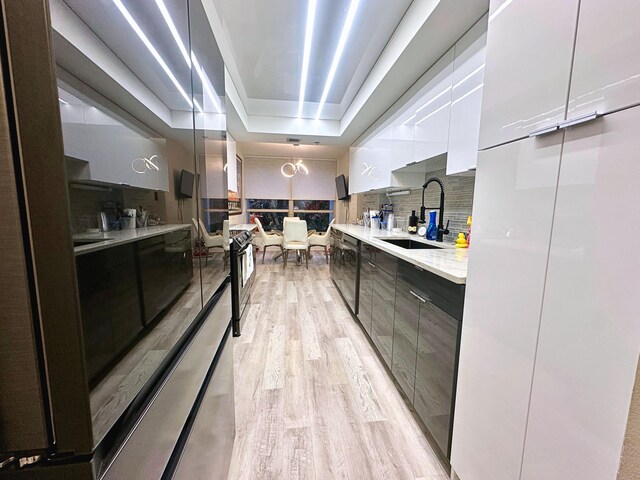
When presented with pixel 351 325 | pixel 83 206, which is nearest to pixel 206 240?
pixel 83 206

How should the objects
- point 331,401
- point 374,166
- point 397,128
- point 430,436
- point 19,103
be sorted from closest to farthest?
point 19,103
point 430,436
point 331,401
point 397,128
point 374,166

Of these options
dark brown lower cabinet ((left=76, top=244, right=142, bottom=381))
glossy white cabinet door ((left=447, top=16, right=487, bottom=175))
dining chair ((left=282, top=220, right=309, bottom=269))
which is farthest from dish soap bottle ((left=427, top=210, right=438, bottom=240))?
dining chair ((left=282, top=220, right=309, bottom=269))

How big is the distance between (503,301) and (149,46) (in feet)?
4.02

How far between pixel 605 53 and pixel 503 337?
2.67ft

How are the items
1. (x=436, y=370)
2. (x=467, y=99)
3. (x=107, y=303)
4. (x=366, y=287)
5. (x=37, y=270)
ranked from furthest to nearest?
(x=366, y=287), (x=467, y=99), (x=436, y=370), (x=107, y=303), (x=37, y=270)

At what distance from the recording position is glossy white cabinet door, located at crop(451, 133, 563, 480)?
0.81 metres

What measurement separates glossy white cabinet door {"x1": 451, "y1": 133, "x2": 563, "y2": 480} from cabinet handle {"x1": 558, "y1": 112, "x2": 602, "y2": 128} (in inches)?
1.3

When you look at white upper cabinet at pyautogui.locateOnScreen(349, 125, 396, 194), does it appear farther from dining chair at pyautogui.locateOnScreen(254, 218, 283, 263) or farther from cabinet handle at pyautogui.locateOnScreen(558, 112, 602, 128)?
cabinet handle at pyautogui.locateOnScreen(558, 112, 602, 128)

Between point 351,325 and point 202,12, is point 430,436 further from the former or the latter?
point 202,12

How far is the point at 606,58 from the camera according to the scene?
629mm

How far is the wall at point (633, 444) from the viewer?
1.91 feet

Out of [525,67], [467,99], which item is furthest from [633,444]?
[467,99]

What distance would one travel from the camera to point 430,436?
1.49 meters

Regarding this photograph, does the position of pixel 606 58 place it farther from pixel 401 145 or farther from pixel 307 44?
pixel 307 44
